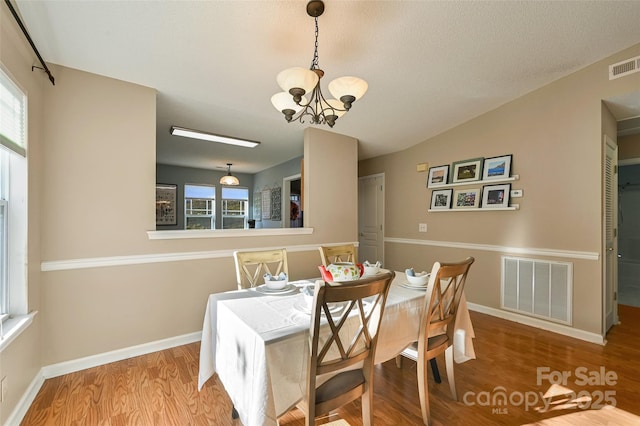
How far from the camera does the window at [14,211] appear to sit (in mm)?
1750

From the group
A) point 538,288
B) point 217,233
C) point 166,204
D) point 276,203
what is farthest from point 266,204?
point 538,288

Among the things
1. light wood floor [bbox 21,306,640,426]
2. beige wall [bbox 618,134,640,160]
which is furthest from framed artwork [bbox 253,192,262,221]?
beige wall [bbox 618,134,640,160]

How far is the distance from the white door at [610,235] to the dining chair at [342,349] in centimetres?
308

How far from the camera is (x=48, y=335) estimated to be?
2.20 metres

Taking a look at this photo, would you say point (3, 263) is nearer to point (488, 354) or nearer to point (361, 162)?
point (488, 354)

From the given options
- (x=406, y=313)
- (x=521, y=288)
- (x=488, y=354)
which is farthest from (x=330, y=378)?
(x=521, y=288)

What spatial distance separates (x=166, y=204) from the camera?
6.52m

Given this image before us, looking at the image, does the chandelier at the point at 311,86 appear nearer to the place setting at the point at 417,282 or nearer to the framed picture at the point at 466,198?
the place setting at the point at 417,282

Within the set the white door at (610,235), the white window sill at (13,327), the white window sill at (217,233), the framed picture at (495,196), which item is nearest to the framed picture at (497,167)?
the framed picture at (495,196)

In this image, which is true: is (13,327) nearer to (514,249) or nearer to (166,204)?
(514,249)

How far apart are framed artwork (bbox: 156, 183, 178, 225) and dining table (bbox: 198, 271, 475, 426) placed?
5.55 m

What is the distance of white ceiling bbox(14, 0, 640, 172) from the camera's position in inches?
76.2

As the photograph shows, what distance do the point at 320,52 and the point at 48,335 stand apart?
3158 millimetres

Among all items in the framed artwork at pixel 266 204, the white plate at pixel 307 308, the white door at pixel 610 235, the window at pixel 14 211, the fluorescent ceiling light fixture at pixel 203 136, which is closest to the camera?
the white plate at pixel 307 308
